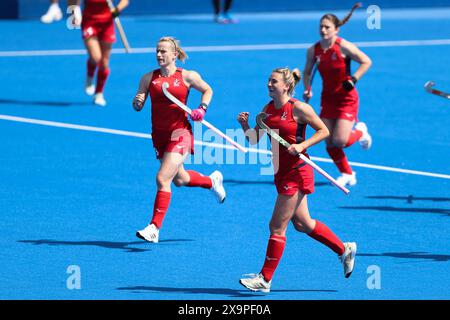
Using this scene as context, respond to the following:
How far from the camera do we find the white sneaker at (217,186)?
14.0 meters

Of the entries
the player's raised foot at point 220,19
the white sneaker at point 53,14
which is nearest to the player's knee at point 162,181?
the white sneaker at point 53,14

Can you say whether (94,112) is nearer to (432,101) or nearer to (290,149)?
(432,101)

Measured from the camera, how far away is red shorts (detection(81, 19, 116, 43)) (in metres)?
20.4

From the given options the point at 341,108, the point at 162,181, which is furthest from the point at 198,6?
the point at 162,181

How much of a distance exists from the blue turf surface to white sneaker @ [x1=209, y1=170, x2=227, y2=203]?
21cm

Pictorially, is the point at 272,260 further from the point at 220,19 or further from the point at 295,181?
the point at 220,19

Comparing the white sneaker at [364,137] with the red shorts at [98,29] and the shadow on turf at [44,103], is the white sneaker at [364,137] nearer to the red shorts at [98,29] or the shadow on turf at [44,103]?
the red shorts at [98,29]

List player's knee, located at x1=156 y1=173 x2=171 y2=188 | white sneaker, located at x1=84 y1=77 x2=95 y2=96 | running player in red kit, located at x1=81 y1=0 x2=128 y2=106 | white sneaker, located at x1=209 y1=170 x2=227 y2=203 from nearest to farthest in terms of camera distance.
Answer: player's knee, located at x1=156 y1=173 x2=171 y2=188 → white sneaker, located at x1=209 y1=170 x2=227 y2=203 → running player in red kit, located at x1=81 y1=0 x2=128 y2=106 → white sneaker, located at x1=84 y1=77 x2=95 y2=96

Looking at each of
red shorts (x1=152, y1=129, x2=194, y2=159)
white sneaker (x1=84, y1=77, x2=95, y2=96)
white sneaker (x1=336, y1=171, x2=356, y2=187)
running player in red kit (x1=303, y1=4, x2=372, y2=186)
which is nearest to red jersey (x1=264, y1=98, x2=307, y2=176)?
red shorts (x1=152, y1=129, x2=194, y2=159)

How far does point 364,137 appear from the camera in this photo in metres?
16.6

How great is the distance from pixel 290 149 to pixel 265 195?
440cm

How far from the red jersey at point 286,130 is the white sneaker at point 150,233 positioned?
2.01 m

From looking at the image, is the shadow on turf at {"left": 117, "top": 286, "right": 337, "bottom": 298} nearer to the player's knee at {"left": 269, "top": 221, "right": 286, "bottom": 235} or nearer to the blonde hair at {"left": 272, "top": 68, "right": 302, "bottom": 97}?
the player's knee at {"left": 269, "top": 221, "right": 286, "bottom": 235}

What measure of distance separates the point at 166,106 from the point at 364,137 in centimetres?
466
